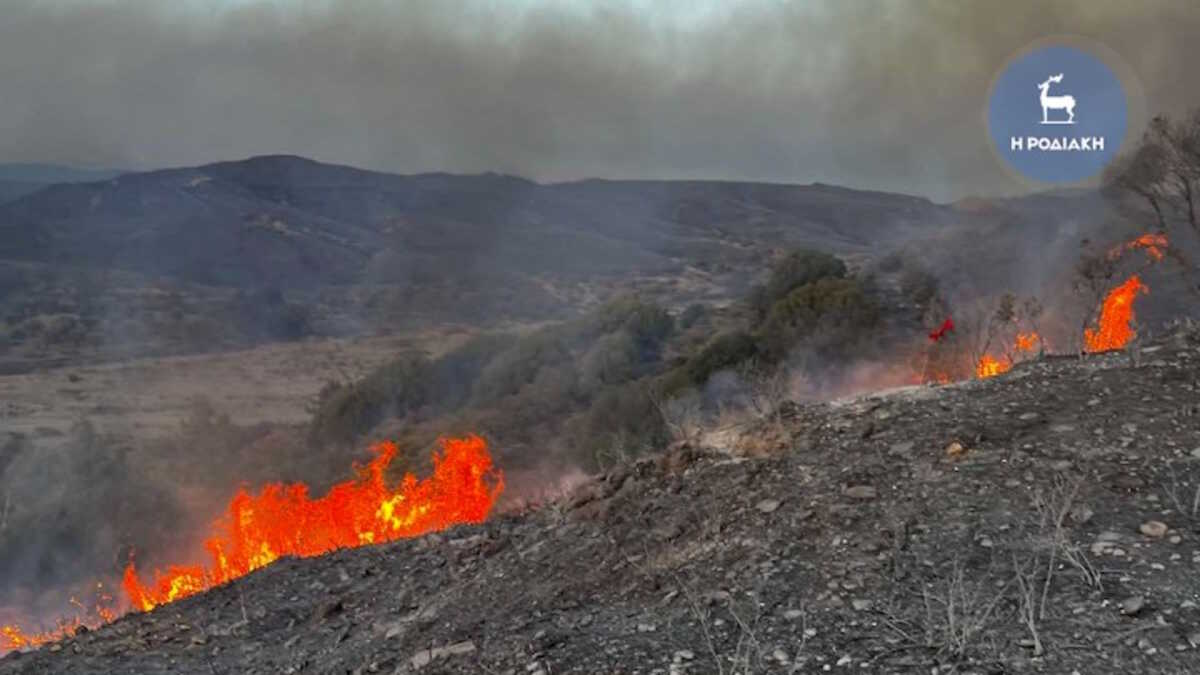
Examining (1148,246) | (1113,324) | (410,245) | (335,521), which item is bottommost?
(410,245)

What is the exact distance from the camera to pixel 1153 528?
5.46 metres

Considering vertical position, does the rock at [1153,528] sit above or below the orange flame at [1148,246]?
above

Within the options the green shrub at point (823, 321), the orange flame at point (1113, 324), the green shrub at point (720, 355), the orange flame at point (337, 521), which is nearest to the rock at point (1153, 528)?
the orange flame at point (337, 521)

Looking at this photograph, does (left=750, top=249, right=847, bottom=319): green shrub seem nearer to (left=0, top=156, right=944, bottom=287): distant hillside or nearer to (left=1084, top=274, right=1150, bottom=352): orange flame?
(left=1084, top=274, right=1150, bottom=352): orange flame

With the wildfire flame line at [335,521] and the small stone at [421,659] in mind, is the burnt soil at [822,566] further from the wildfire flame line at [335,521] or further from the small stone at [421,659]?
the wildfire flame line at [335,521]

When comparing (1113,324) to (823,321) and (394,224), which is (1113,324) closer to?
(823,321)

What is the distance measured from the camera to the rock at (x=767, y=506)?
21.4 feet

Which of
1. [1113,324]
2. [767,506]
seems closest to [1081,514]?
Answer: [767,506]

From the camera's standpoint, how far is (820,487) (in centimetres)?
664

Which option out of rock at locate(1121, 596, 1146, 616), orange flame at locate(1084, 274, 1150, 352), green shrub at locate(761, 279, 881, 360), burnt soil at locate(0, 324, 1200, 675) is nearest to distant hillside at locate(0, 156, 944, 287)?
green shrub at locate(761, 279, 881, 360)

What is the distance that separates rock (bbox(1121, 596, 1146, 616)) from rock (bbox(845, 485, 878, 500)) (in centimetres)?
168

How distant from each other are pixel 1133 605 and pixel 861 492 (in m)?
1.82

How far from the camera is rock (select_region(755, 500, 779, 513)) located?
6.53 metres

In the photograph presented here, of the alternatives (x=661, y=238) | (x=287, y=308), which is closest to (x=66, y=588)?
(x=287, y=308)
